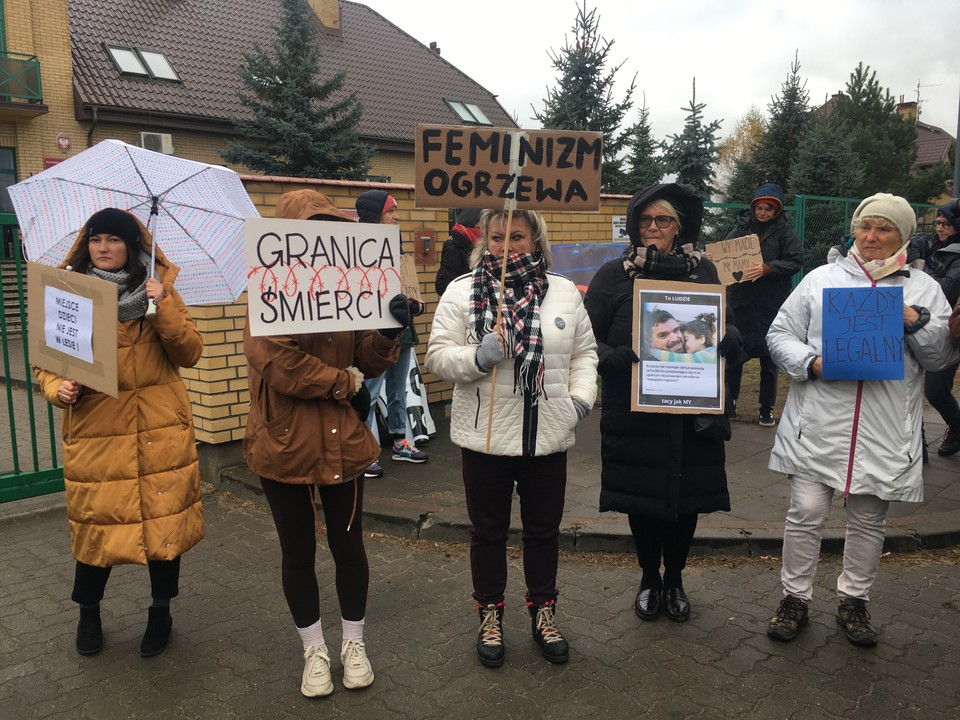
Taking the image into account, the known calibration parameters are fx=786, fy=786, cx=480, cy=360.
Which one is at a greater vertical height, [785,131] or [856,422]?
[785,131]

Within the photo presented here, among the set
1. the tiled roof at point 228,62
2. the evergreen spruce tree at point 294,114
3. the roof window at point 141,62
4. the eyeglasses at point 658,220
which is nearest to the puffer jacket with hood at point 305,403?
the eyeglasses at point 658,220

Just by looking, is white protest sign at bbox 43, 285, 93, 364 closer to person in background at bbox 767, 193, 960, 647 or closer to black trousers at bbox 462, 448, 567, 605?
black trousers at bbox 462, 448, 567, 605

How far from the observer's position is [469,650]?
3.47 metres

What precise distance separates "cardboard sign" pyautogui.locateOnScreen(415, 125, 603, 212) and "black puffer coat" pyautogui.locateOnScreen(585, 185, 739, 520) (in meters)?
0.41

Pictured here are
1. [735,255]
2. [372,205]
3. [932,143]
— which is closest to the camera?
[372,205]

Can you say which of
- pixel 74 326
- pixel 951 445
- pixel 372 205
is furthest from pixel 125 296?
pixel 951 445

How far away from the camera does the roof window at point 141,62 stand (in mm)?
18641

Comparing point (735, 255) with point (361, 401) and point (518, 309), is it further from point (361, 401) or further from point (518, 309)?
point (361, 401)

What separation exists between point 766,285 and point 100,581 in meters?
5.63

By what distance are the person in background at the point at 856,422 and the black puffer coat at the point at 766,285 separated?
328cm

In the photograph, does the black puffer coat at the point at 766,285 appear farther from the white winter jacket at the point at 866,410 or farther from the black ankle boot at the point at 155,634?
the black ankle boot at the point at 155,634

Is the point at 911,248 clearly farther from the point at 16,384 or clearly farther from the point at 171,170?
the point at 16,384

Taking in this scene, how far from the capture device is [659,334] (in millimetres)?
3482

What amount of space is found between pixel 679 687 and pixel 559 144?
7.73ft
